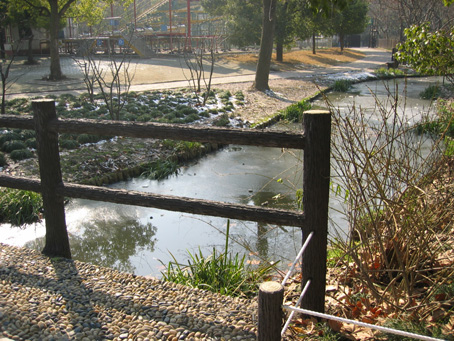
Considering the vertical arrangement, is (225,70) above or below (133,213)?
above

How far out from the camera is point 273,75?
2384 cm

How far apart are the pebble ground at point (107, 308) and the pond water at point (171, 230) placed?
1.11m

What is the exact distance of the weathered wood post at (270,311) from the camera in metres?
2.26

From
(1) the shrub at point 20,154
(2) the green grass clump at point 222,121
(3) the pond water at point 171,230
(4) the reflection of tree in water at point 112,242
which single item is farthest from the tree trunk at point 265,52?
(4) the reflection of tree in water at point 112,242

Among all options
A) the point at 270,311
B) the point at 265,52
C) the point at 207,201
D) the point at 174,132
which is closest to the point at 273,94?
the point at 265,52

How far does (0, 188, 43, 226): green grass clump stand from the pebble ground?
3.02 meters

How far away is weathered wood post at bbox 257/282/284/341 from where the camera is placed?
2256 millimetres

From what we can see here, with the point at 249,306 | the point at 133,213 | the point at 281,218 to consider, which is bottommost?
the point at 133,213

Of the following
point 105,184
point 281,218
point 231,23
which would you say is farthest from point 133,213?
point 231,23

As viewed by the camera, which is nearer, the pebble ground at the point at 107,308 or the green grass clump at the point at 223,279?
the pebble ground at the point at 107,308

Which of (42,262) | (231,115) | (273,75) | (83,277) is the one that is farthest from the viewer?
(273,75)

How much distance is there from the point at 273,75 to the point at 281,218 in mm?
21262

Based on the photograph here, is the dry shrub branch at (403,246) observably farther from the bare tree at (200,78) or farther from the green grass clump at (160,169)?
the bare tree at (200,78)

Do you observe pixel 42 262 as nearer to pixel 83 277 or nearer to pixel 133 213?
pixel 83 277
